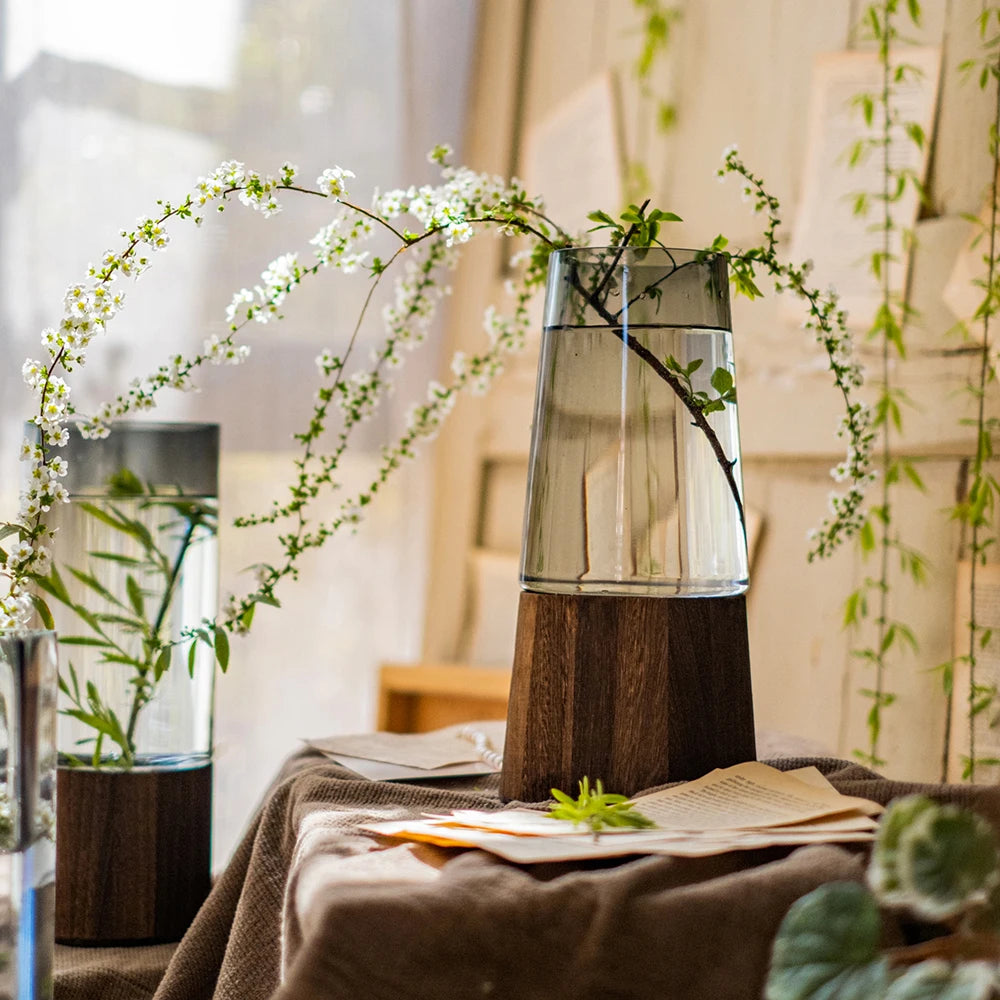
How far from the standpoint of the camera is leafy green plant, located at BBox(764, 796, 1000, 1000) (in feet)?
1.66

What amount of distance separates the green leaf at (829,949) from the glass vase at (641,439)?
1.13ft

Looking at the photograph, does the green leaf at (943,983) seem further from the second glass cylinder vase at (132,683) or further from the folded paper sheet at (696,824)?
Result: the second glass cylinder vase at (132,683)

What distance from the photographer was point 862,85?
55.6 inches

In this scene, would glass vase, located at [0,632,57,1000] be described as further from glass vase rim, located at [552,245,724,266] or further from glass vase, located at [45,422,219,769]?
glass vase rim, located at [552,245,724,266]

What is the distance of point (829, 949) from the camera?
1.73 feet

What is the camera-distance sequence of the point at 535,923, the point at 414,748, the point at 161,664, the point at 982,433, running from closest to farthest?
the point at 535,923 → the point at 161,664 → the point at 414,748 → the point at 982,433

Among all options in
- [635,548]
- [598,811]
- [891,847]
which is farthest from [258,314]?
[891,847]

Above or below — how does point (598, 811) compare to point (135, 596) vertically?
below

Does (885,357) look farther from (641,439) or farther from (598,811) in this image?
(598,811)

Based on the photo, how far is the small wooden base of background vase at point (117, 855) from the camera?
3.19ft

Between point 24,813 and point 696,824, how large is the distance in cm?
39

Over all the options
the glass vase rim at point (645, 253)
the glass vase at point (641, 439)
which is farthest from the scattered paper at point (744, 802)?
the glass vase rim at point (645, 253)

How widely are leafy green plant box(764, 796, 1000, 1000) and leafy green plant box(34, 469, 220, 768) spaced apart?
0.58 m

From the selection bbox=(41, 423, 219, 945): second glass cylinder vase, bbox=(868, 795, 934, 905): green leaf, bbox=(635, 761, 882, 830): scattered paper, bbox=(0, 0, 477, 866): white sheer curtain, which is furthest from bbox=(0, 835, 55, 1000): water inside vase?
bbox=(0, 0, 477, 866): white sheer curtain
